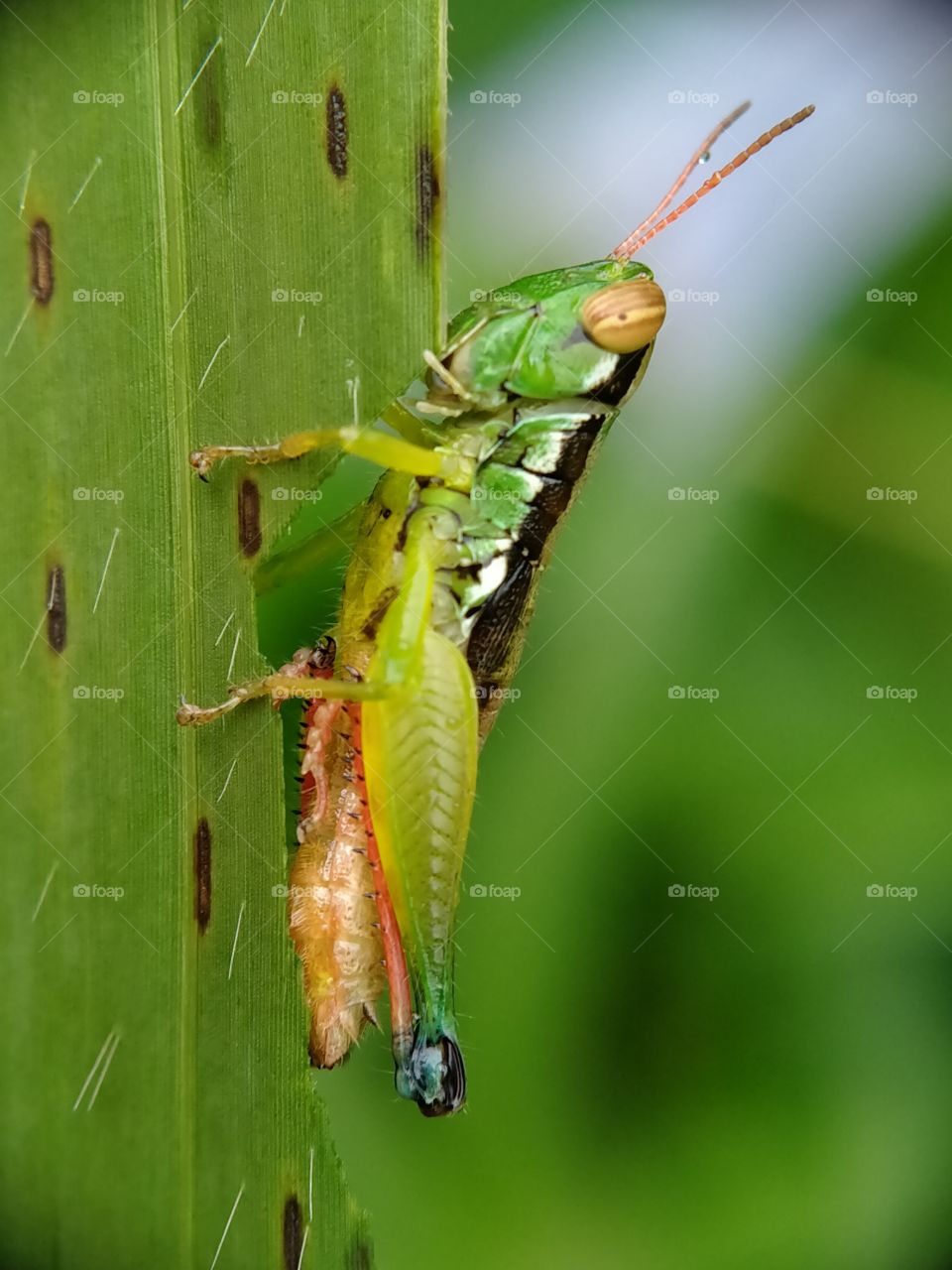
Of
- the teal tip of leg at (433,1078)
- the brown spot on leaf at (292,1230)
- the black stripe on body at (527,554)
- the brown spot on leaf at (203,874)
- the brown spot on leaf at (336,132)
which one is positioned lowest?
the brown spot on leaf at (292,1230)

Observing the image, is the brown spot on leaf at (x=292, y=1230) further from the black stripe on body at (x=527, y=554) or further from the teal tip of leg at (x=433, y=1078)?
the black stripe on body at (x=527, y=554)

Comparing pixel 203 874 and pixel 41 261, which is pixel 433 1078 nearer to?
pixel 203 874

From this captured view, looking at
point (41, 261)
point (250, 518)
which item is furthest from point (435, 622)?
point (41, 261)

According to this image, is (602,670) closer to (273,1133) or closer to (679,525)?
(679,525)

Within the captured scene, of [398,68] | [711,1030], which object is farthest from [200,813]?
[711,1030]

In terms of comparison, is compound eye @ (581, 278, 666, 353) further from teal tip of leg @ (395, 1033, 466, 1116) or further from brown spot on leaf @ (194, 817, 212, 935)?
teal tip of leg @ (395, 1033, 466, 1116)

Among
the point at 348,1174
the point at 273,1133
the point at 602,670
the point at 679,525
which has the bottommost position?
the point at 348,1174

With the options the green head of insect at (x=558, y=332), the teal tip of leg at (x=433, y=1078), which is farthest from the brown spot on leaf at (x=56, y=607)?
the teal tip of leg at (x=433, y=1078)

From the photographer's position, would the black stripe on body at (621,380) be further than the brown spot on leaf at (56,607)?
Yes
